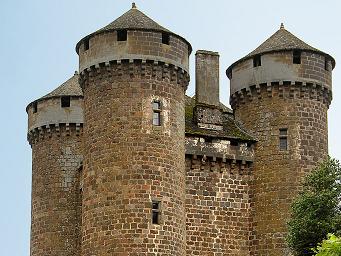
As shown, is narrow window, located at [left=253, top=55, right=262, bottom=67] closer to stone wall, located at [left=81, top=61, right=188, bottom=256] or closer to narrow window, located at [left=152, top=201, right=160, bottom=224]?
stone wall, located at [left=81, top=61, right=188, bottom=256]

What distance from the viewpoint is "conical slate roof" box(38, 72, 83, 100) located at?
53.3m

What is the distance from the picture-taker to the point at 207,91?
48.1 m

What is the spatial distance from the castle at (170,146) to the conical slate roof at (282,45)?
10 centimetres

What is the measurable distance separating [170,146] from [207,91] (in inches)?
216

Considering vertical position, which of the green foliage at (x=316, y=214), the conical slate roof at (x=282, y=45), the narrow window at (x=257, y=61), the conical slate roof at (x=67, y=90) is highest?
the conical slate roof at (x=282, y=45)

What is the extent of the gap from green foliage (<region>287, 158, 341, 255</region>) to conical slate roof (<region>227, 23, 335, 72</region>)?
26.0 feet

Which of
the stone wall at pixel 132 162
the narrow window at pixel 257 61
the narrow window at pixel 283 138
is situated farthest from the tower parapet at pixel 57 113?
the narrow window at pixel 283 138

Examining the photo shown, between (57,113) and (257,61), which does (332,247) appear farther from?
(57,113)

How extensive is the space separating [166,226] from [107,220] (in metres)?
2.41

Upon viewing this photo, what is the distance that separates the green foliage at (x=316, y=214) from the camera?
1630 inches

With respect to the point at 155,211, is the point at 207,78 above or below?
above

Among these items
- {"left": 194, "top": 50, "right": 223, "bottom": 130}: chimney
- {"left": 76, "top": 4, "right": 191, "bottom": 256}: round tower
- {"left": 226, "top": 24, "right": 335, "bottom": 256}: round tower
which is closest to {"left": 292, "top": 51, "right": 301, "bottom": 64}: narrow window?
{"left": 226, "top": 24, "right": 335, "bottom": 256}: round tower

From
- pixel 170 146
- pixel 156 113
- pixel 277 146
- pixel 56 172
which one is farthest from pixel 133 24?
pixel 56 172

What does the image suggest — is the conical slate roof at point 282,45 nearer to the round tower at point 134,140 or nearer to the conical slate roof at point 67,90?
the round tower at point 134,140
